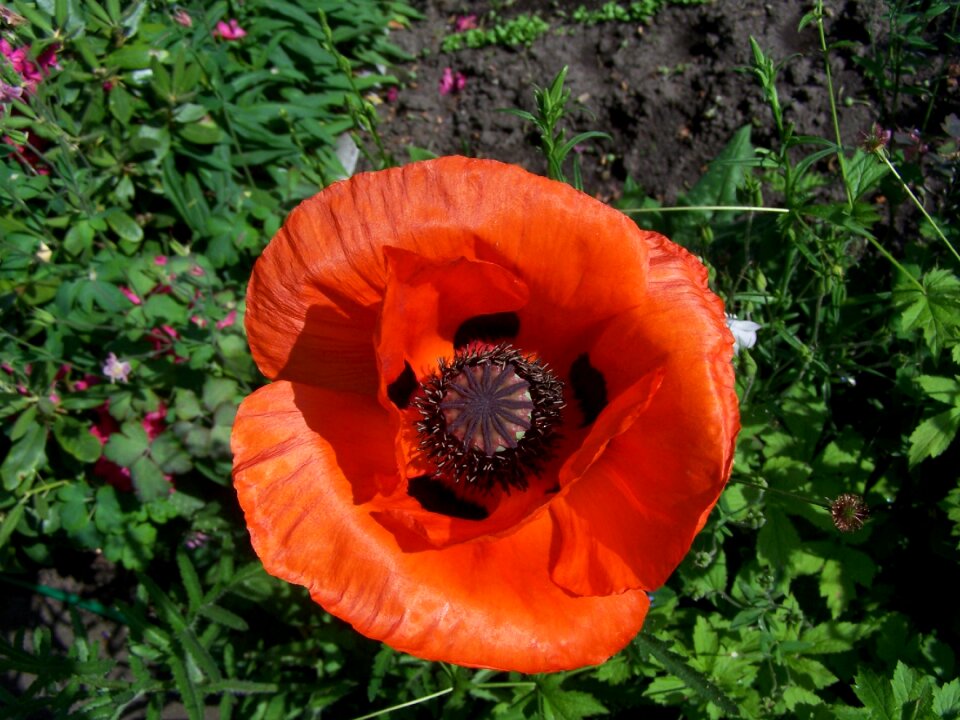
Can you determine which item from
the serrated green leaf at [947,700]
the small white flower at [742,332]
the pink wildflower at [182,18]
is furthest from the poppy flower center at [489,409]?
the pink wildflower at [182,18]

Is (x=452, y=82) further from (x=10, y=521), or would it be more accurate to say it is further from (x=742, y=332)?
(x=10, y=521)

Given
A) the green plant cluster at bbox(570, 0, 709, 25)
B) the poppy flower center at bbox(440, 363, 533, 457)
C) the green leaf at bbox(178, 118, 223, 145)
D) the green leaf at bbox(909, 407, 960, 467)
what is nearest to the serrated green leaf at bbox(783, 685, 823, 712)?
the green leaf at bbox(909, 407, 960, 467)

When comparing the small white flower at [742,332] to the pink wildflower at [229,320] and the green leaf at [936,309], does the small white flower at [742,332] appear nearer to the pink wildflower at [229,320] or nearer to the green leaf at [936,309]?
the green leaf at [936,309]

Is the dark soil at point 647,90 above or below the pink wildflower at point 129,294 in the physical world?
above

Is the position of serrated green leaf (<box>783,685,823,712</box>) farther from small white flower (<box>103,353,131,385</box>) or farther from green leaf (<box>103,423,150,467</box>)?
small white flower (<box>103,353,131,385</box>)

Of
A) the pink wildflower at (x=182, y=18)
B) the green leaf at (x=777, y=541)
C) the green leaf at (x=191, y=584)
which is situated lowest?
the green leaf at (x=191, y=584)

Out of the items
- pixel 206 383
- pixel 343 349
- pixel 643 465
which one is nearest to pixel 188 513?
pixel 206 383

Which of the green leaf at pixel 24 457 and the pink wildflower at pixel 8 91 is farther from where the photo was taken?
the green leaf at pixel 24 457

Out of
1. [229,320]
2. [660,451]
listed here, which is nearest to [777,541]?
[660,451]
